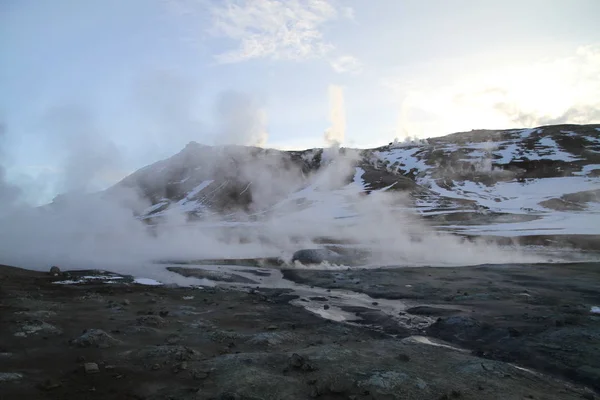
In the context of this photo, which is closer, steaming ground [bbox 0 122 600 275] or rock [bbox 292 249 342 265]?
rock [bbox 292 249 342 265]

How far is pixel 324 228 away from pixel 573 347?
2305 inches

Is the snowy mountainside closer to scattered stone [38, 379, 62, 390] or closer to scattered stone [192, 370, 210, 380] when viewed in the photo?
scattered stone [192, 370, 210, 380]

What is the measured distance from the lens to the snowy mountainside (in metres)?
101

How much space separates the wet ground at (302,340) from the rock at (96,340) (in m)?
0.05

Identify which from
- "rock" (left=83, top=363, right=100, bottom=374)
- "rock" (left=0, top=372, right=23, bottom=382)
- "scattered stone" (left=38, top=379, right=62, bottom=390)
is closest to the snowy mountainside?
"rock" (left=83, top=363, right=100, bottom=374)

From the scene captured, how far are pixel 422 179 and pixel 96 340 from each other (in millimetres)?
134387

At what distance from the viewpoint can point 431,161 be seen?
156 m

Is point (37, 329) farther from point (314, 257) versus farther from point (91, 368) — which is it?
point (314, 257)

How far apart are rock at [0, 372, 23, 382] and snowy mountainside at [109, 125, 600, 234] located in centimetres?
7712

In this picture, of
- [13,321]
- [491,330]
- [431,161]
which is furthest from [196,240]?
[431,161]

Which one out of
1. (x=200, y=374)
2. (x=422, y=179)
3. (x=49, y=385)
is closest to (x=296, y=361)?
(x=200, y=374)

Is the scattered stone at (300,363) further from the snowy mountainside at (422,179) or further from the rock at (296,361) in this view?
the snowy mountainside at (422,179)

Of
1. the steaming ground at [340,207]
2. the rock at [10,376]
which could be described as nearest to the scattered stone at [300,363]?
the rock at [10,376]

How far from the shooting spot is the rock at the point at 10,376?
9.96m
